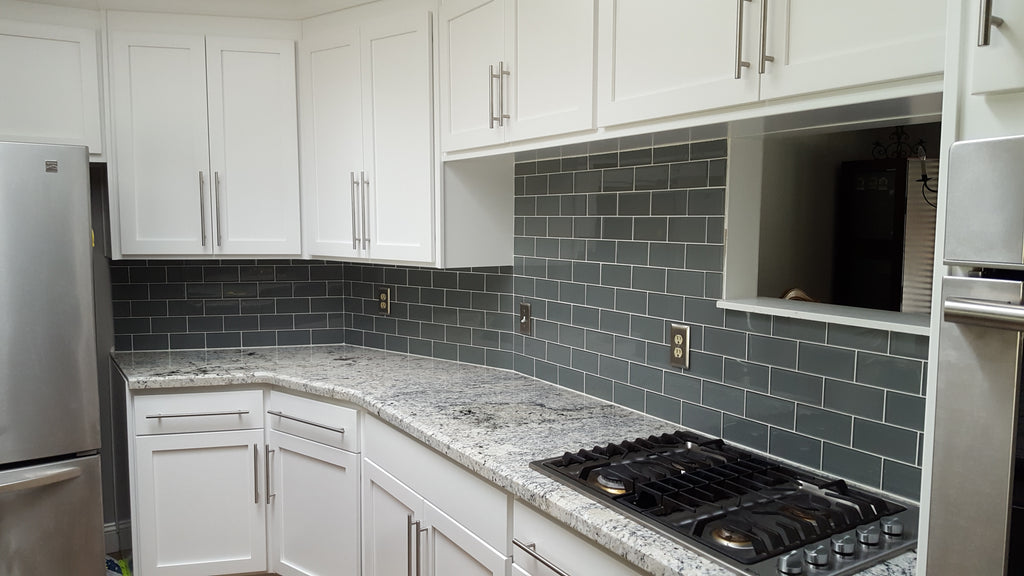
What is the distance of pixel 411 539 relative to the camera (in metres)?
2.08

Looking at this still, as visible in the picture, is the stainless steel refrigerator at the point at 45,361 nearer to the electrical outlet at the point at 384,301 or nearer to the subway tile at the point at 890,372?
the electrical outlet at the point at 384,301

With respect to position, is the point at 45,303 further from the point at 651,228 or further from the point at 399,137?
the point at 651,228

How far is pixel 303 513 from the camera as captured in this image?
8.71ft

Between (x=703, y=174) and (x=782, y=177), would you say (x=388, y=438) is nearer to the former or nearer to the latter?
(x=703, y=174)

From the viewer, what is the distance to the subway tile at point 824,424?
156cm

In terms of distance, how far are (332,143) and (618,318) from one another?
142 cm

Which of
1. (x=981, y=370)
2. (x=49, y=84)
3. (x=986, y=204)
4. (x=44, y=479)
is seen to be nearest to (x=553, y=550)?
(x=981, y=370)

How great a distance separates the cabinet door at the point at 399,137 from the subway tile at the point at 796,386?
1274 mm

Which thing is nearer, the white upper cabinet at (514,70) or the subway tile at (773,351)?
the subway tile at (773,351)

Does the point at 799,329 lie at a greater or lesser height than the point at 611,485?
greater

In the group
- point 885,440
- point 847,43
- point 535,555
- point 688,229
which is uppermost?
point 847,43

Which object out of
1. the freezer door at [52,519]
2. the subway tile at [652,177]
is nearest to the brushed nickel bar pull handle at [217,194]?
the freezer door at [52,519]

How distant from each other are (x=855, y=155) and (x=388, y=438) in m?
1.59

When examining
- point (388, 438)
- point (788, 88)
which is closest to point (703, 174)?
point (788, 88)
